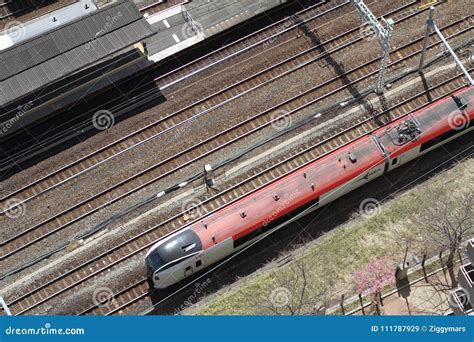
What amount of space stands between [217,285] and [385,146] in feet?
56.9

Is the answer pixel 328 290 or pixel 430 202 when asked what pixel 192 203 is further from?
pixel 430 202

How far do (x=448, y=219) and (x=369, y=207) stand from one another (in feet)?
20.8

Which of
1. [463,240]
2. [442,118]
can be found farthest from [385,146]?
[463,240]

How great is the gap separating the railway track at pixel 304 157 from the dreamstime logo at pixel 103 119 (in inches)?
424

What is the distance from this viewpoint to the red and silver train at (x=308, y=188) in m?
54.3

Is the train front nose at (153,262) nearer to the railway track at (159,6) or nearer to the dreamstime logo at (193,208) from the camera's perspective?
the dreamstime logo at (193,208)

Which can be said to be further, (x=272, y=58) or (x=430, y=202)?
(x=272, y=58)

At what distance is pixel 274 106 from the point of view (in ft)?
207

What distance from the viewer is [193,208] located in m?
59.5

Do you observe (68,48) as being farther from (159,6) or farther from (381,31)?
(381,31)

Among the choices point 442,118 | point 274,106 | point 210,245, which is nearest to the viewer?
point 210,245

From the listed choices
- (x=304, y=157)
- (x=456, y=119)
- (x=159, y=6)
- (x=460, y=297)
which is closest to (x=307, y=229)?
(x=304, y=157)

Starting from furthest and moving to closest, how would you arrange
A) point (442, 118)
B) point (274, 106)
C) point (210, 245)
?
1. point (274, 106)
2. point (442, 118)
3. point (210, 245)

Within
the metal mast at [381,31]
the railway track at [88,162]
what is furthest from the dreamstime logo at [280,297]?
the metal mast at [381,31]
